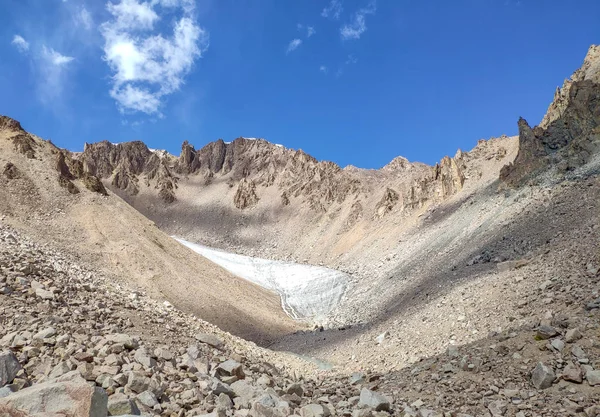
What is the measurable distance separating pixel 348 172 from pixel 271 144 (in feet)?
127

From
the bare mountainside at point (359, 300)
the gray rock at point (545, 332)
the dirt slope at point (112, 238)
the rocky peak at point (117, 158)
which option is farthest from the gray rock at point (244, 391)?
the rocky peak at point (117, 158)

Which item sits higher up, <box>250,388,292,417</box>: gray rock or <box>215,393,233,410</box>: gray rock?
<box>215,393,233,410</box>: gray rock

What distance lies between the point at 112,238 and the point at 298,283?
2372 cm

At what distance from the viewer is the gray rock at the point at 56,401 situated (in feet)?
16.8

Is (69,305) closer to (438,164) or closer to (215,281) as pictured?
(215,281)

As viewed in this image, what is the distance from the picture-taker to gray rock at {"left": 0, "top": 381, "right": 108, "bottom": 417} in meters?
5.11

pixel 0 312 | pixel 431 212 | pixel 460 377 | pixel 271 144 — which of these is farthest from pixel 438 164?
pixel 271 144

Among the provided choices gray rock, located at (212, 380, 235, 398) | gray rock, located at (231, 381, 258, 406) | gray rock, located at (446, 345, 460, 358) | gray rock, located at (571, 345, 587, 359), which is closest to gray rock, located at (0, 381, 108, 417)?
gray rock, located at (212, 380, 235, 398)

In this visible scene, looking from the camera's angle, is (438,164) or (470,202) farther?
(438,164)

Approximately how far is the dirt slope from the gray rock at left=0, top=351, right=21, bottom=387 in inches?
804

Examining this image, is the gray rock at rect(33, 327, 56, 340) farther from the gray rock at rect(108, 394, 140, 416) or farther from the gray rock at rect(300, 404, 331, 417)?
the gray rock at rect(300, 404, 331, 417)

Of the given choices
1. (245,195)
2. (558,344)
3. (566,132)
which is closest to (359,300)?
(566,132)

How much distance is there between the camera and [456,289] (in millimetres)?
22047

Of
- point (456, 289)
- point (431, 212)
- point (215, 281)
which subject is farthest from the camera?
point (431, 212)
